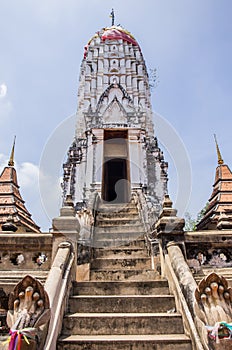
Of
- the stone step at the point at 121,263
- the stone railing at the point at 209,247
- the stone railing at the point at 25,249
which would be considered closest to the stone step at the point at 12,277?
the stone railing at the point at 25,249

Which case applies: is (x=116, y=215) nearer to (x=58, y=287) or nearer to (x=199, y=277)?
(x=199, y=277)

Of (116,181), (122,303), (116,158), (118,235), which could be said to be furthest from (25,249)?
(116,181)

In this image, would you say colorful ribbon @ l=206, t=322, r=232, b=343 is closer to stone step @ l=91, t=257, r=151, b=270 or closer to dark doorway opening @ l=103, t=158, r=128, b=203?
stone step @ l=91, t=257, r=151, b=270

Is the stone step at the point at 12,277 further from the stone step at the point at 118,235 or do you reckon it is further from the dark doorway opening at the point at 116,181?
the dark doorway opening at the point at 116,181

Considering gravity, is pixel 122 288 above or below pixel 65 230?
below

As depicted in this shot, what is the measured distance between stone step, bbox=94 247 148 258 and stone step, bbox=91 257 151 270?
1.14 feet

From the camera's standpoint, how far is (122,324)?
13.1 ft

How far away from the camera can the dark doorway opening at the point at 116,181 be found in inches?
653

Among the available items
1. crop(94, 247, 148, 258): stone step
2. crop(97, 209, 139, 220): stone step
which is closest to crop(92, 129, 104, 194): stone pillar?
crop(97, 209, 139, 220): stone step

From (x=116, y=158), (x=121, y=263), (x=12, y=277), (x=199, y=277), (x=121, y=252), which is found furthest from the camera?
(x=116, y=158)

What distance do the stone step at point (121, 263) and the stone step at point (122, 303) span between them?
160 cm

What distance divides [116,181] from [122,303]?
49.7 ft

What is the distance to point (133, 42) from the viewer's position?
72.3 feet

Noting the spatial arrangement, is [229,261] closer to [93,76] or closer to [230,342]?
[230,342]
